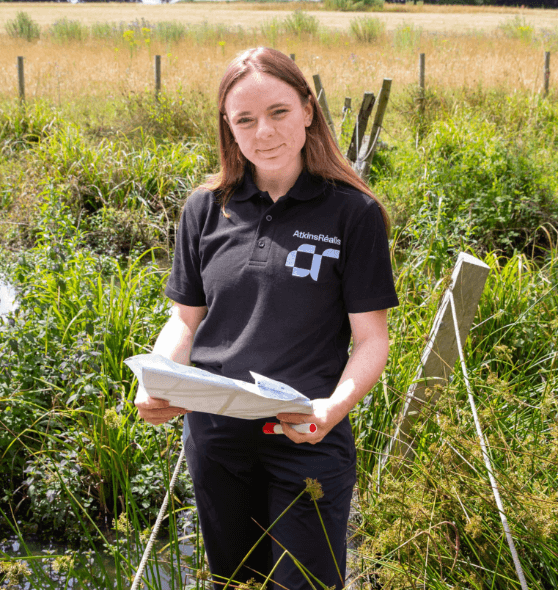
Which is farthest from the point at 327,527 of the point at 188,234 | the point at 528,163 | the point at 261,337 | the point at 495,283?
the point at 528,163

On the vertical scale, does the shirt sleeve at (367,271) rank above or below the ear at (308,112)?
below

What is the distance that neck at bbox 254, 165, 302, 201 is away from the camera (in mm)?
1430

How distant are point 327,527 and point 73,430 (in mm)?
1734

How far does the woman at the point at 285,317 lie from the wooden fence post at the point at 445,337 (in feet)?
2.61

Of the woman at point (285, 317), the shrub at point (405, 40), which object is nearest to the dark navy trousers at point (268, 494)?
the woman at point (285, 317)

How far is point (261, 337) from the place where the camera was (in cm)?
133

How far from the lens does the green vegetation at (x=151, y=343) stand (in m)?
1.56

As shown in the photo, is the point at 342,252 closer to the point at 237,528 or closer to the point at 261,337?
the point at 261,337

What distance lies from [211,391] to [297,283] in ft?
1.19

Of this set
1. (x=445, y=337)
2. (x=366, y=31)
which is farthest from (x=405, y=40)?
(x=445, y=337)

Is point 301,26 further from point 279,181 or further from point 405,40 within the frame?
point 279,181

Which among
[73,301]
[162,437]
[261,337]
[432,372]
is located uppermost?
[261,337]

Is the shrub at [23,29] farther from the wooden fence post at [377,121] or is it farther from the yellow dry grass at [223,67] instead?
the wooden fence post at [377,121]

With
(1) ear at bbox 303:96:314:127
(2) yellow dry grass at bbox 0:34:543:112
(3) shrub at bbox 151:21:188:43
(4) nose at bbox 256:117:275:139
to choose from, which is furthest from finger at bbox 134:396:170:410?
(3) shrub at bbox 151:21:188:43
